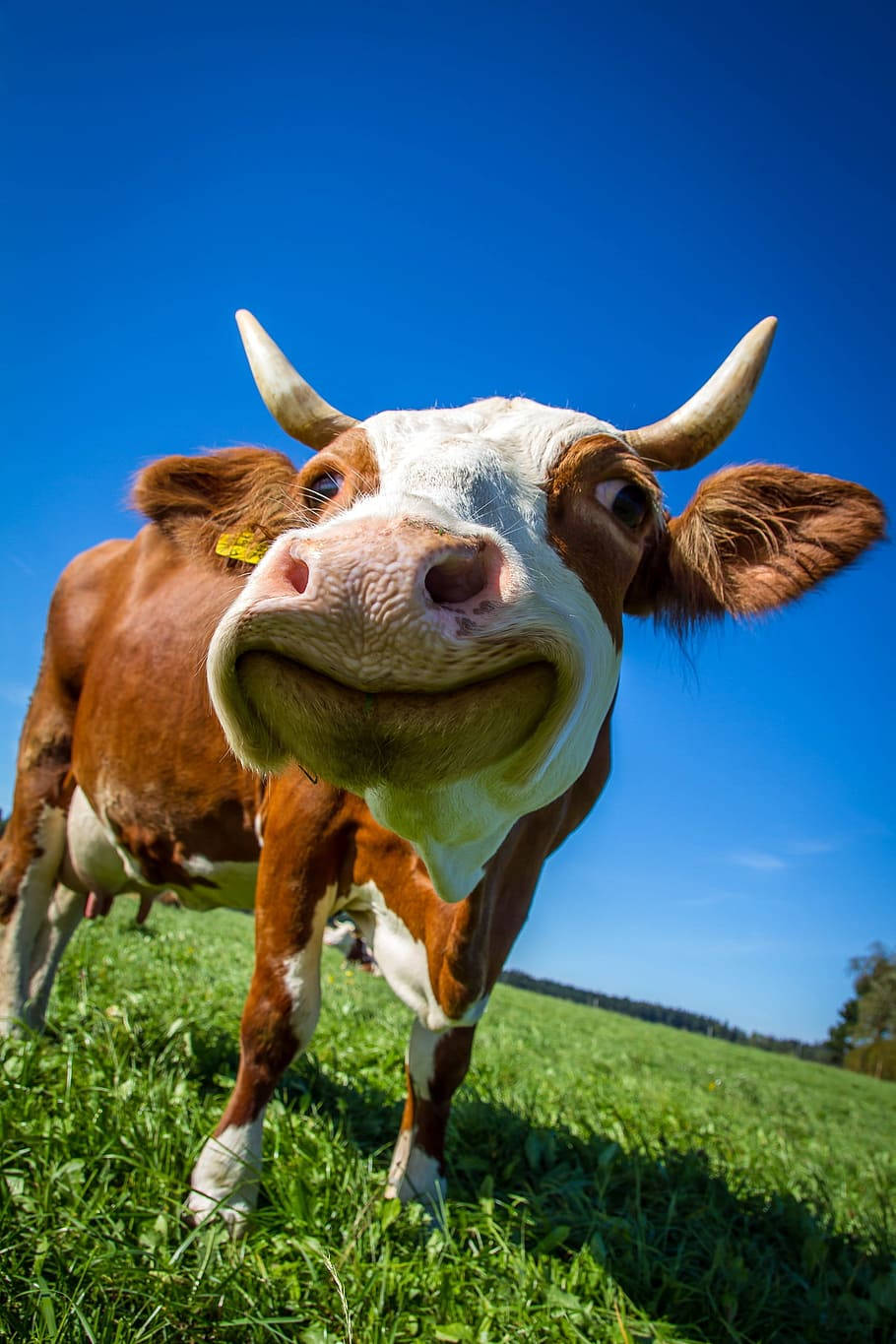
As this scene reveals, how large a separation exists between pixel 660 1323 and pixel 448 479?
262 centimetres

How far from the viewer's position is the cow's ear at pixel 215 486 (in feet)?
10.4

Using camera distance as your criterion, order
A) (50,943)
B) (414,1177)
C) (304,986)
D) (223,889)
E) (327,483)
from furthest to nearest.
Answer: (50,943) → (223,889) → (414,1177) → (304,986) → (327,483)

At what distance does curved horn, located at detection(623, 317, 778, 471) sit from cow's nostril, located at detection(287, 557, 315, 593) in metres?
1.83

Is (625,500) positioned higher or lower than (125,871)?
higher

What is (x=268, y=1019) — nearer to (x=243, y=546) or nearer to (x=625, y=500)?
(x=243, y=546)

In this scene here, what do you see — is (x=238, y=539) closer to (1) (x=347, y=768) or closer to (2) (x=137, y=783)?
(1) (x=347, y=768)

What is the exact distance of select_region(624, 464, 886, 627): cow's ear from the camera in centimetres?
294

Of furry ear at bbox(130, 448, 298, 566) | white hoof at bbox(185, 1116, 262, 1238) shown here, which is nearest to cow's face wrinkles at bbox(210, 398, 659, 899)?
furry ear at bbox(130, 448, 298, 566)

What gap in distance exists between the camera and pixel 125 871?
185 inches

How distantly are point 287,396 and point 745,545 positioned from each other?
1.85 m

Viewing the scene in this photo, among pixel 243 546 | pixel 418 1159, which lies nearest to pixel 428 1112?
pixel 418 1159

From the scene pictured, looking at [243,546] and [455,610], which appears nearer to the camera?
[455,610]

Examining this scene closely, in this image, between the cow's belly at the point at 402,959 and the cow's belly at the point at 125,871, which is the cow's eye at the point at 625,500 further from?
the cow's belly at the point at 125,871

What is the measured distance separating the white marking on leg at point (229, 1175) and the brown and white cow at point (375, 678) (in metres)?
0.01
